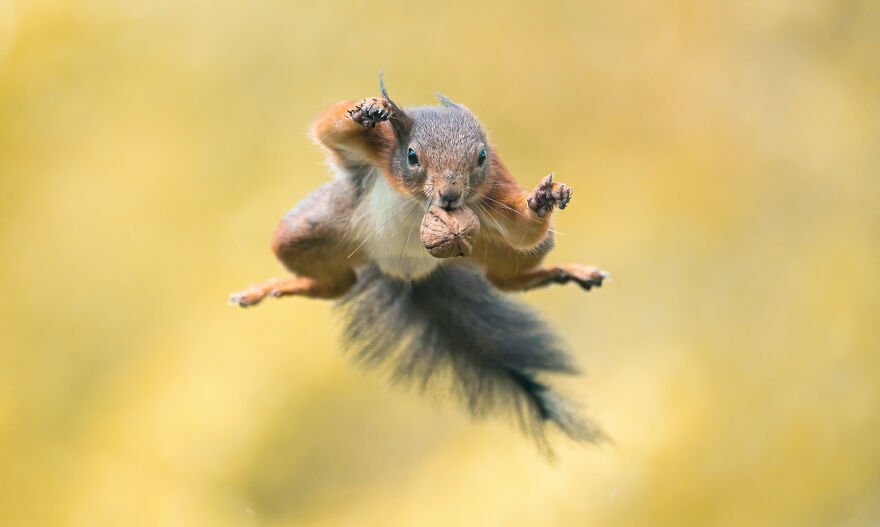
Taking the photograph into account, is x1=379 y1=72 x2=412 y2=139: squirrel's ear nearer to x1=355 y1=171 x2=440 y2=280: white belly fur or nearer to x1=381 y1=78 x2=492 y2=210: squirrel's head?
x1=381 y1=78 x2=492 y2=210: squirrel's head

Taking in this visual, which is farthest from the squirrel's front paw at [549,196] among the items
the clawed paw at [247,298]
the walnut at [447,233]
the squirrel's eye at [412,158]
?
the clawed paw at [247,298]

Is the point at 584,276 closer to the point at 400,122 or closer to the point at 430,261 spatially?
the point at 430,261

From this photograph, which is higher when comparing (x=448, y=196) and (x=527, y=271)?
(x=527, y=271)

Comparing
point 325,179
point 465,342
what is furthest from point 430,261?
point 325,179

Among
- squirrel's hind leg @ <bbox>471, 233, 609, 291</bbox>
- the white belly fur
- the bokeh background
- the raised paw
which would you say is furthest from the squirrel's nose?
the bokeh background

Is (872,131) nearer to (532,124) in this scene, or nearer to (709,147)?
(709,147)

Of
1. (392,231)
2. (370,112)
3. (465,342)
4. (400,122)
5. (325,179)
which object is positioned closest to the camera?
(370,112)

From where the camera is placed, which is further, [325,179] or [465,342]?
[325,179]
